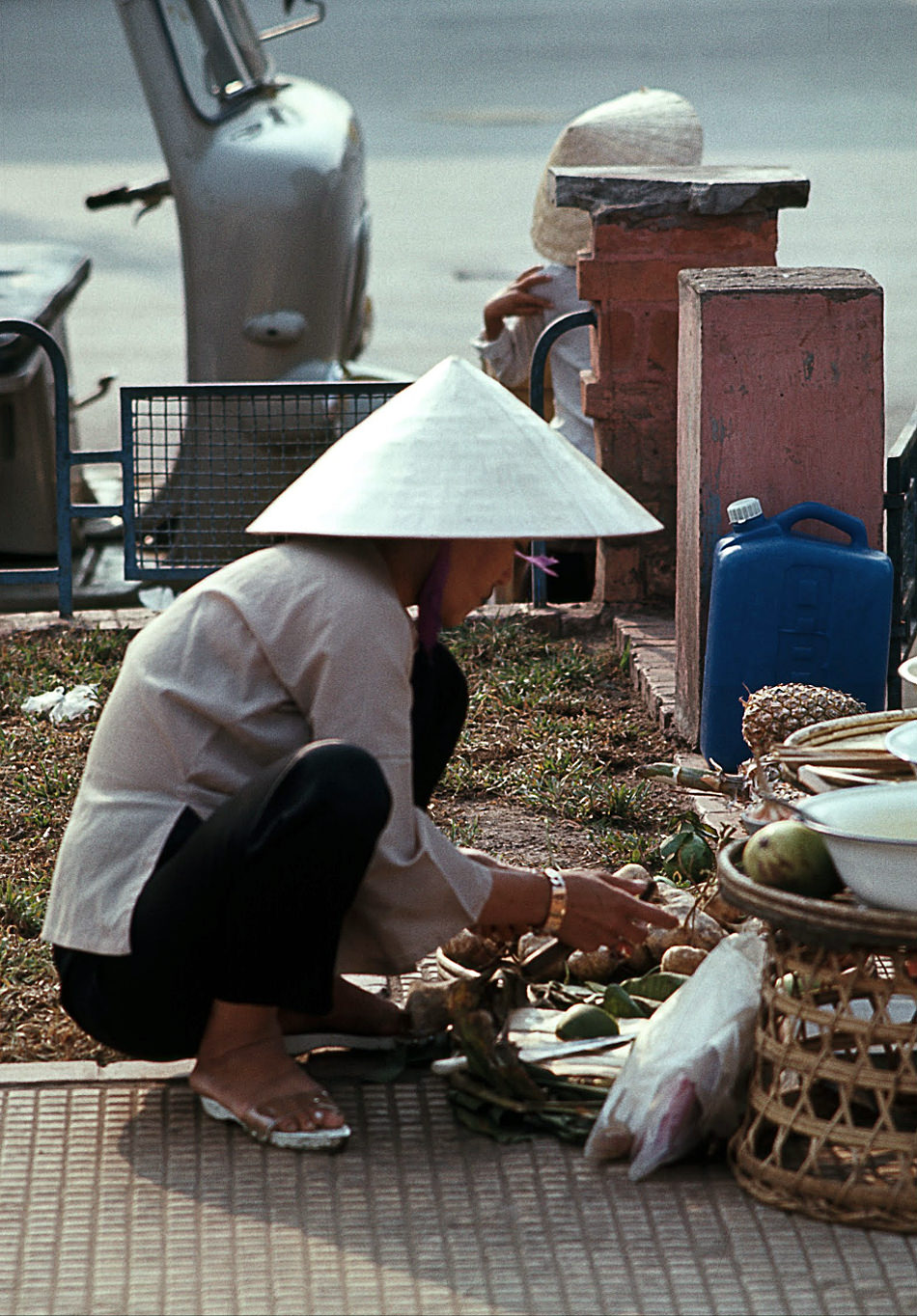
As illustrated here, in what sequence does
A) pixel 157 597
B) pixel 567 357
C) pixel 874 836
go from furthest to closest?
pixel 157 597 < pixel 567 357 < pixel 874 836

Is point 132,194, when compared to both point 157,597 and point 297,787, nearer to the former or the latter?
point 157,597

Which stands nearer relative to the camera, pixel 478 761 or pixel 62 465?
Answer: pixel 478 761

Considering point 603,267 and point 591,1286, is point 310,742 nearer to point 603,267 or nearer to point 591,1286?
point 591,1286

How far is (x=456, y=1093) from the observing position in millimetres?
2600

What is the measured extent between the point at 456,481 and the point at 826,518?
162cm

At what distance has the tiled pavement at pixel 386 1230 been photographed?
2139 millimetres

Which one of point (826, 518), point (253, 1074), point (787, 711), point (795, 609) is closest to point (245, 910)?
point (253, 1074)

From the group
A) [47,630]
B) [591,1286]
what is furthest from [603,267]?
[591,1286]

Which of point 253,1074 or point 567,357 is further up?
point 567,357

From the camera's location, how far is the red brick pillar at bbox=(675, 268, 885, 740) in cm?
394

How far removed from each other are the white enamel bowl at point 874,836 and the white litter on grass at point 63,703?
2845mm

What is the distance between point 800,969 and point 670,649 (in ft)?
9.02

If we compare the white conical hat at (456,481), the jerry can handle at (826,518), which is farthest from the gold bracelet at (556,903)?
the jerry can handle at (826,518)

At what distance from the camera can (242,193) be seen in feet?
27.7
